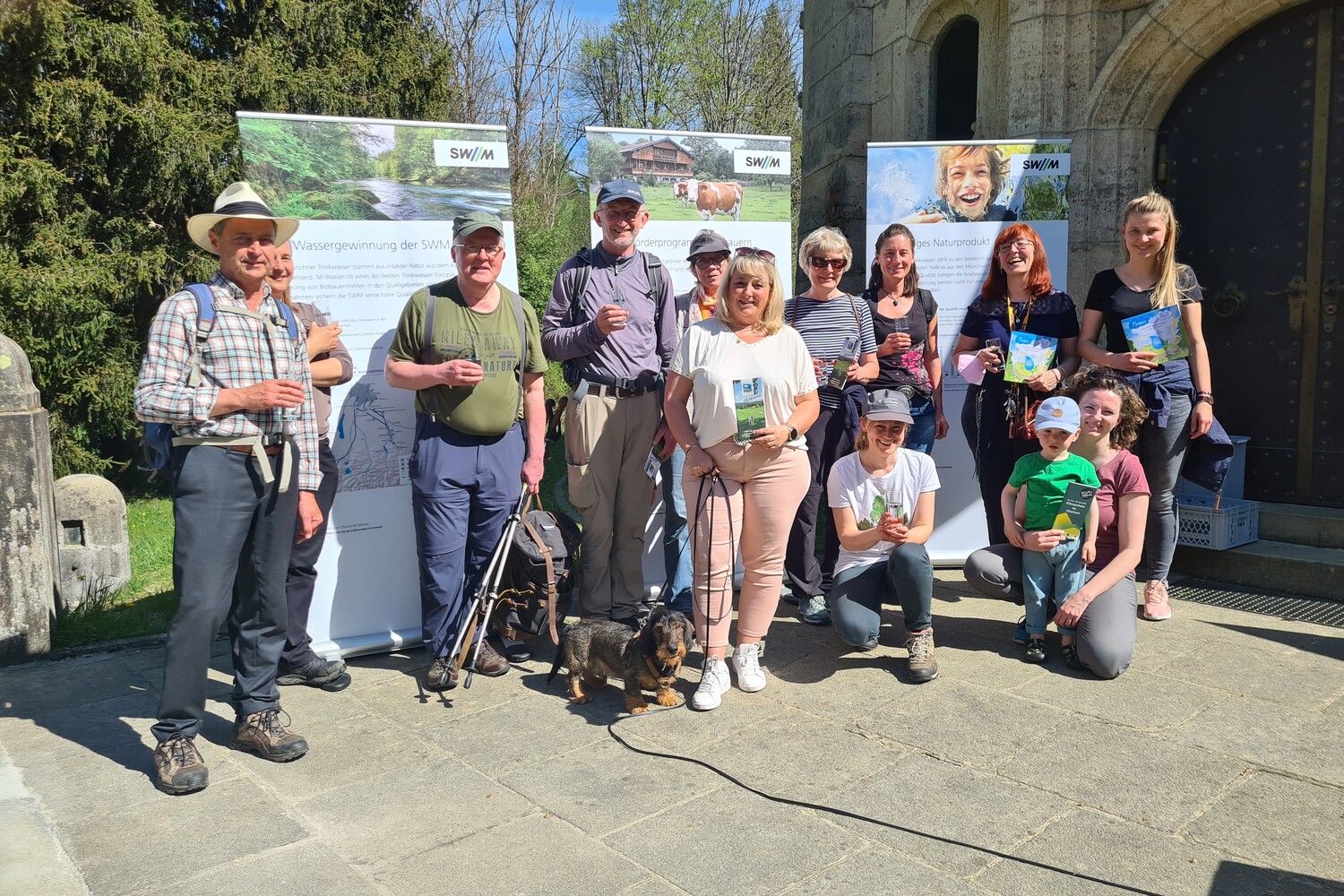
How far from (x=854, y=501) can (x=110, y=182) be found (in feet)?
29.4

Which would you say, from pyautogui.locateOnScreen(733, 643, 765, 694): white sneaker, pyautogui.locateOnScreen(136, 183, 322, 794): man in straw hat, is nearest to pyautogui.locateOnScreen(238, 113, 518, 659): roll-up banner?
pyautogui.locateOnScreen(136, 183, 322, 794): man in straw hat

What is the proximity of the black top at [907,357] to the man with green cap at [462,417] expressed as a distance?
6.13 feet

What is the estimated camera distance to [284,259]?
14.8 feet

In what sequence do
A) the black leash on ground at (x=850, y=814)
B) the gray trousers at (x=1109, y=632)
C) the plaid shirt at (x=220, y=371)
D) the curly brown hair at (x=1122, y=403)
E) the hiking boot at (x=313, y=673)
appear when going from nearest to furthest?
the black leash on ground at (x=850, y=814) < the plaid shirt at (x=220, y=371) < the gray trousers at (x=1109, y=632) < the hiking boot at (x=313, y=673) < the curly brown hair at (x=1122, y=403)

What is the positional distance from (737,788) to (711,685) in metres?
0.79

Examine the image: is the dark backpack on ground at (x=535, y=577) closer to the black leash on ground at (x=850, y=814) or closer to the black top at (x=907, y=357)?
the black leash on ground at (x=850, y=814)

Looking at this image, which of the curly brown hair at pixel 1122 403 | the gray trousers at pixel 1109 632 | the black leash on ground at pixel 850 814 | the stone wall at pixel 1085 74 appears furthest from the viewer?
the stone wall at pixel 1085 74

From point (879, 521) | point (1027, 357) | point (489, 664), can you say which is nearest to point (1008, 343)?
point (1027, 357)

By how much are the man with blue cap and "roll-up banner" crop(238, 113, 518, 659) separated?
1.47ft

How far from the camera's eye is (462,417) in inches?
177

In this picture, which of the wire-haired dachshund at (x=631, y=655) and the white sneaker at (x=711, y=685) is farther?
the white sneaker at (x=711, y=685)

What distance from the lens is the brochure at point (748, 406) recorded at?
4.16 meters

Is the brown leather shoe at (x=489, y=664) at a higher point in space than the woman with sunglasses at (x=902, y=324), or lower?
lower

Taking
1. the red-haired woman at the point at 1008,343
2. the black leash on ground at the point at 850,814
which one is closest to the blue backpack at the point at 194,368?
the black leash on ground at the point at 850,814
